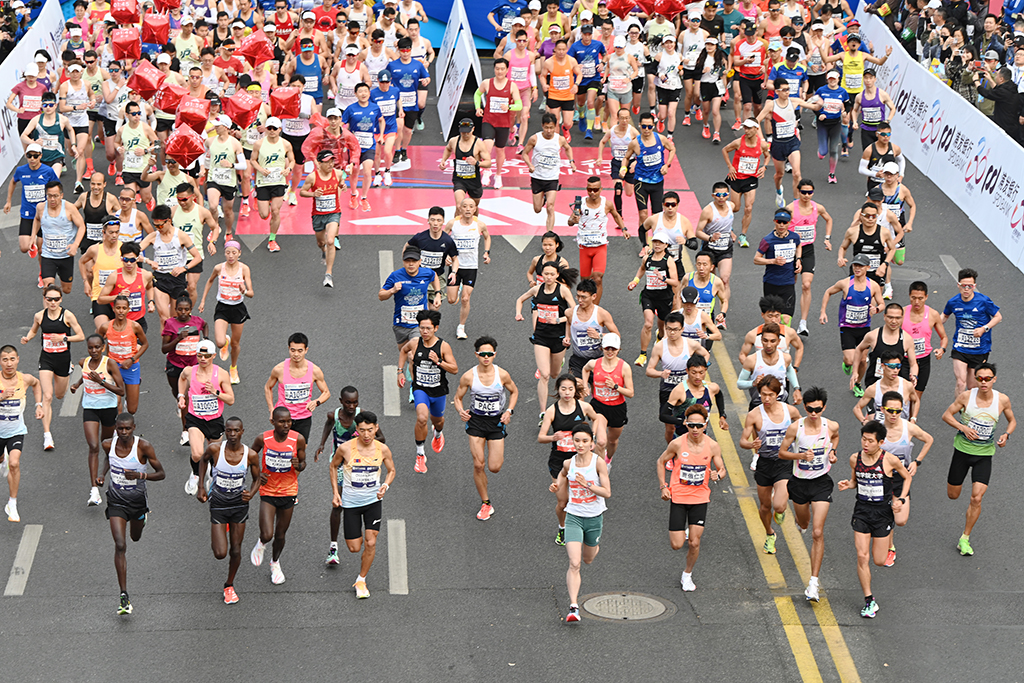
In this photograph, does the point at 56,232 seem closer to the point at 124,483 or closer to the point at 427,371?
the point at 427,371

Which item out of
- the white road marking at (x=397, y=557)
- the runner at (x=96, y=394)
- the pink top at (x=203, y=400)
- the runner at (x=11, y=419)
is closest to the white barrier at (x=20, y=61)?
the runner at (x=96, y=394)

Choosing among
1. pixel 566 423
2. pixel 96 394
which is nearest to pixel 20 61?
pixel 96 394

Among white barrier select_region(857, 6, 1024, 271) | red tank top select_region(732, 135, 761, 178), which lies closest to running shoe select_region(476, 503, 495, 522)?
red tank top select_region(732, 135, 761, 178)

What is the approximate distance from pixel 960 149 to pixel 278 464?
14.3m

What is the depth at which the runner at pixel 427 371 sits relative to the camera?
570 inches

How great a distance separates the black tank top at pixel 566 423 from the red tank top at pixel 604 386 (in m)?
0.79

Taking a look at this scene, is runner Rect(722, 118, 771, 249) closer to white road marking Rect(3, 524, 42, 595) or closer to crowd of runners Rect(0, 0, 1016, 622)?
crowd of runners Rect(0, 0, 1016, 622)

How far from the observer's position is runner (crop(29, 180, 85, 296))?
1767 cm

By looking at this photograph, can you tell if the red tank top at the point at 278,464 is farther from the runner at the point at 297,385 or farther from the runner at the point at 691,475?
the runner at the point at 691,475

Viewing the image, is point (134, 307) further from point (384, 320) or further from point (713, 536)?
point (713, 536)

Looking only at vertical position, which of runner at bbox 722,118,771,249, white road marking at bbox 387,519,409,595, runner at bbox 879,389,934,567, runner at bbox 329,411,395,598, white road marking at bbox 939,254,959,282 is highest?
runner at bbox 722,118,771,249

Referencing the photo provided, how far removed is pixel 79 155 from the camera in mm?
22203

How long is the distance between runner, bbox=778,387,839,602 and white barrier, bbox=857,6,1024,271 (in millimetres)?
8719

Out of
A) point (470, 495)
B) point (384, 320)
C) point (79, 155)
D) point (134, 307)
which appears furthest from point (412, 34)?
point (470, 495)
